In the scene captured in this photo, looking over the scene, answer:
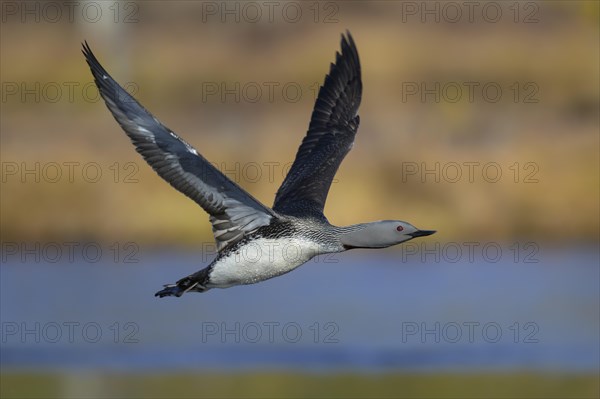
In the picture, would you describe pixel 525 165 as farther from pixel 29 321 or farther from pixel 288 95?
pixel 29 321

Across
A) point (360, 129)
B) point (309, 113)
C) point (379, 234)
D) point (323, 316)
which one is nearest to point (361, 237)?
point (379, 234)

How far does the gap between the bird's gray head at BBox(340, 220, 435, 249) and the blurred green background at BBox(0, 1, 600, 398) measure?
3770 mm

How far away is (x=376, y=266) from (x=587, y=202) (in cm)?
412

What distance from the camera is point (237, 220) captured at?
40.1 ft

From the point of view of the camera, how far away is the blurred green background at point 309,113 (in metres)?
23.3

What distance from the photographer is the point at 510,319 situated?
17.6m

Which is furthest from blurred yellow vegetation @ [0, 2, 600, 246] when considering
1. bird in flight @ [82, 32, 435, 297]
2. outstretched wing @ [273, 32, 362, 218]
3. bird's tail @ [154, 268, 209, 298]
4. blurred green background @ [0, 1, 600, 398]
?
bird's tail @ [154, 268, 209, 298]

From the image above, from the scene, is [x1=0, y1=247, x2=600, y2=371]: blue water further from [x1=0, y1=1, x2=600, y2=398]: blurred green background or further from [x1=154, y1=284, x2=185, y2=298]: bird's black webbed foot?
[x1=154, y1=284, x2=185, y2=298]: bird's black webbed foot

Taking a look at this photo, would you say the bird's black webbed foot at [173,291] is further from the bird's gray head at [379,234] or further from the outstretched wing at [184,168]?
the bird's gray head at [379,234]

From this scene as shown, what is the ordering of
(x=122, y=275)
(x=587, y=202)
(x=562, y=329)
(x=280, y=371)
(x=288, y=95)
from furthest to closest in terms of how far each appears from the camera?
(x=288, y=95) < (x=587, y=202) < (x=122, y=275) < (x=562, y=329) < (x=280, y=371)

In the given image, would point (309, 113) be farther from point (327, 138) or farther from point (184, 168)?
point (184, 168)

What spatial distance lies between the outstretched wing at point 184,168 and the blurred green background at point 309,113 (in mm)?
3797

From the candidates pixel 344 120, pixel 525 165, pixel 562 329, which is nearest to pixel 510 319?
pixel 562 329

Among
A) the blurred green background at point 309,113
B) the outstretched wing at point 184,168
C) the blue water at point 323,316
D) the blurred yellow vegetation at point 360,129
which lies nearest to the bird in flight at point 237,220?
the outstretched wing at point 184,168
